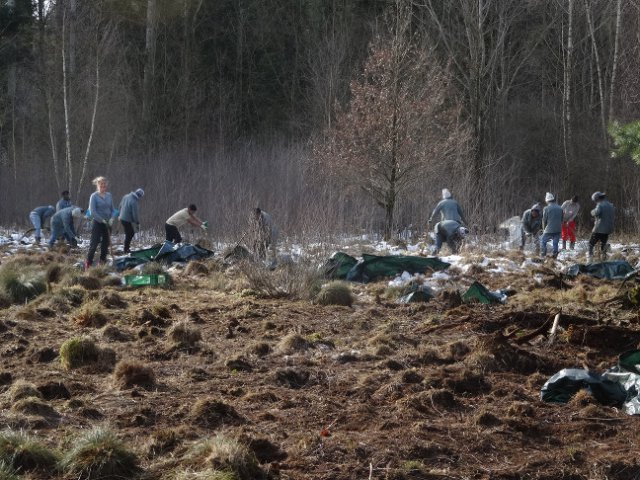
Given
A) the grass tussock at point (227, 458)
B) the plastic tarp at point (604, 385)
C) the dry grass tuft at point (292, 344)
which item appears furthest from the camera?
the dry grass tuft at point (292, 344)

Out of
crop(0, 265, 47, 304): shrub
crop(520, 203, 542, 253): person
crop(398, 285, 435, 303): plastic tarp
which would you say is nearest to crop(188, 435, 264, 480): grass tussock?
crop(398, 285, 435, 303): plastic tarp

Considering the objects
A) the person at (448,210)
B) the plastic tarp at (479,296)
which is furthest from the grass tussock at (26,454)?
the person at (448,210)

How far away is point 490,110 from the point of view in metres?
31.9

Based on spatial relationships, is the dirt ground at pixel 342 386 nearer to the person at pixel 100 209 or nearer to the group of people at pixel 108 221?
the group of people at pixel 108 221

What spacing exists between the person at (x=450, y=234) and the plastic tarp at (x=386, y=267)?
3.39m

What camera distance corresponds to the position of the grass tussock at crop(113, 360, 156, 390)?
22.9 feet

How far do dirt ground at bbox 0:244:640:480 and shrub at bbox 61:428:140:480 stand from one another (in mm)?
119

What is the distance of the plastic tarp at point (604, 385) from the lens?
6397 millimetres

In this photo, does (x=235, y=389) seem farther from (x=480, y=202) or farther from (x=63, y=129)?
(x=63, y=129)

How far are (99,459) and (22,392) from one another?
70.7 inches

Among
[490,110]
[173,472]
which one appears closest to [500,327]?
[173,472]

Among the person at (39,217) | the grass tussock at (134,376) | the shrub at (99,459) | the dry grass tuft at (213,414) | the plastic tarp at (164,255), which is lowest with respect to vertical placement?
the person at (39,217)

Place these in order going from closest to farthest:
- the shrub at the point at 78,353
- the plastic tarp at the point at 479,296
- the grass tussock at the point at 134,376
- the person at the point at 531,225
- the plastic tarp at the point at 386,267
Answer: the grass tussock at the point at 134,376
the shrub at the point at 78,353
the plastic tarp at the point at 479,296
the plastic tarp at the point at 386,267
the person at the point at 531,225

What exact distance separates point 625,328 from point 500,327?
1.38 meters
